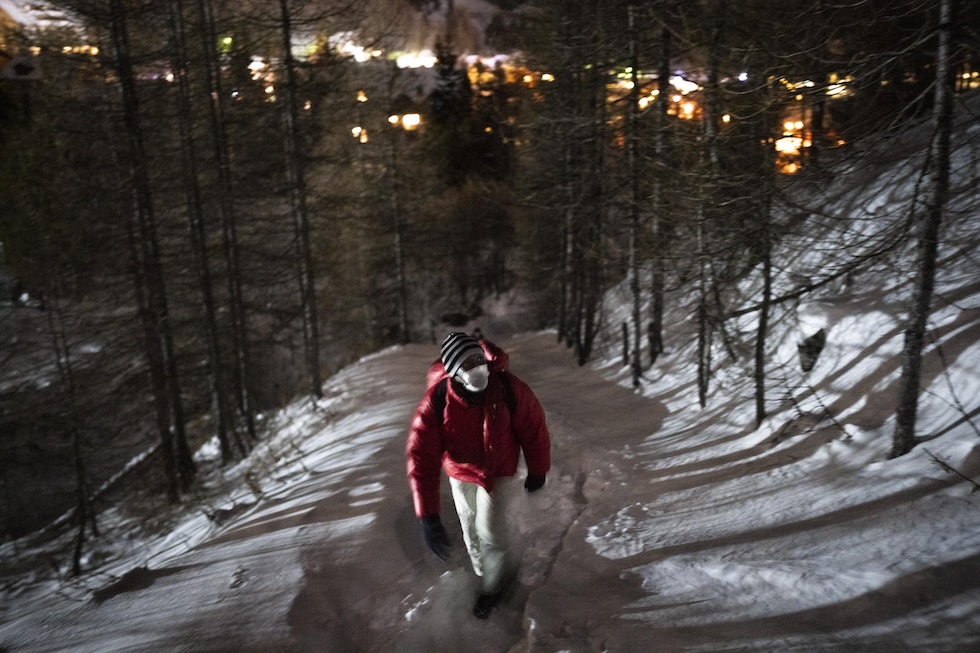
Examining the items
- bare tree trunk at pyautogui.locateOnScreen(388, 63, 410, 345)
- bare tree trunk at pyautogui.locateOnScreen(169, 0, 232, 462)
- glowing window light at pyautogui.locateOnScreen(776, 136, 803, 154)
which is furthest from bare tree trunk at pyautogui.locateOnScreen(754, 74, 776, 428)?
bare tree trunk at pyautogui.locateOnScreen(388, 63, 410, 345)

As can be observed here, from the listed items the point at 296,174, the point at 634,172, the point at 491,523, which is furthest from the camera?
the point at 296,174

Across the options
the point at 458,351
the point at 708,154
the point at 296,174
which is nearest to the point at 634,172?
the point at 708,154

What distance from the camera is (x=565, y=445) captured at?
317 inches

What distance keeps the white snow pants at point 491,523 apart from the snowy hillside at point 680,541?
0.35 m

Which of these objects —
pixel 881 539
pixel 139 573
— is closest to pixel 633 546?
pixel 881 539

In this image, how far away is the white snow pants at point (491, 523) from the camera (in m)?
4.28

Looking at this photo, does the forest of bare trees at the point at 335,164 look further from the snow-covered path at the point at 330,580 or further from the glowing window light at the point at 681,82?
the snow-covered path at the point at 330,580

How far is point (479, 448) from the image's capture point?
418 centimetres

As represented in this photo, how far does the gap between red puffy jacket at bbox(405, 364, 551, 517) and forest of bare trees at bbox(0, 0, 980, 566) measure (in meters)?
3.12

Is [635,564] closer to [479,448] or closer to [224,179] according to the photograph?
[479,448]

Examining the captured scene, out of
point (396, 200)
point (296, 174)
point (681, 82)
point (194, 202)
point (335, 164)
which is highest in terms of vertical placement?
point (681, 82)

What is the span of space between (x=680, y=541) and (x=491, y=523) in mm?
1856

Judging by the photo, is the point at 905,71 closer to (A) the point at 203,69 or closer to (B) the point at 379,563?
(B) the point at 379,563

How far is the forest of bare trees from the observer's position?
21.1 ft
